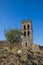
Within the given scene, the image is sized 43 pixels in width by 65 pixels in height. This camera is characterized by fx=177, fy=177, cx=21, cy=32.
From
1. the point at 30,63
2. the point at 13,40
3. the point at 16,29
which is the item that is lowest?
the point at 30,63

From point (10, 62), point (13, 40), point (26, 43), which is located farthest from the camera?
point (26, 43)

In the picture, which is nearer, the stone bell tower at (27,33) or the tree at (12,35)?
the tree at (12,35)

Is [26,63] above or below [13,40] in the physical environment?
below

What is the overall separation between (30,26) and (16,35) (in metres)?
18.8

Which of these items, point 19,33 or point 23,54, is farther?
point 19,33

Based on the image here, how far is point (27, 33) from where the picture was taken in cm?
6350

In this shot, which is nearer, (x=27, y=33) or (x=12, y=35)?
(x=12, y=35)

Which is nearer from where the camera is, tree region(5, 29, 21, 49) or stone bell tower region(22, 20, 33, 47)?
tree region(5, 29, 21, 49)

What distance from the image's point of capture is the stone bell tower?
6153 cm

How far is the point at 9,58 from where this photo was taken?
32.2 meters

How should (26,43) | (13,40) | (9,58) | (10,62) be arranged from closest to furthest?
(10,62)
(9,58)
(13,40)
(26,43)

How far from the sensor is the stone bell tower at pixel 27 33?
61.5 meters

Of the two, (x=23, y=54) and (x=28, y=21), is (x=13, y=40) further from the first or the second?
(x=28, y=21)

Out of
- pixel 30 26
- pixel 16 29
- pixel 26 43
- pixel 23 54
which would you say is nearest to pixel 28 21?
pixel 30 26
